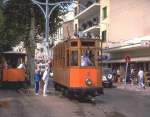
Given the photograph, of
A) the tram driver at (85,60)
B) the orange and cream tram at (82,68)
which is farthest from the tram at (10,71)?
the tram driver at (85,60)

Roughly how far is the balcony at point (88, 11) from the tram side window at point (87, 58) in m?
41.3

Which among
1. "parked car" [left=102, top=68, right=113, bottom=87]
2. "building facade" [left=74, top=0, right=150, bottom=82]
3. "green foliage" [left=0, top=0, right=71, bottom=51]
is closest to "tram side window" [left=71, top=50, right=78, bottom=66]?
"green foliage" [left=0, top=0, right=71, bottom=51]

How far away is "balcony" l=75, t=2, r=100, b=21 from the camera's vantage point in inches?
2660

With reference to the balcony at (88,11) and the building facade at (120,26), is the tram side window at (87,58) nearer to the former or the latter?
the building facade at (120,26)

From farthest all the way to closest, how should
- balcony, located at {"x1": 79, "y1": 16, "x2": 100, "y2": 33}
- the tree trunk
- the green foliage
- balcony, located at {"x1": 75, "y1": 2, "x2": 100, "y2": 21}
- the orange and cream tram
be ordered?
balcony, located at {"x1": 79, "y1": 16, "x2": 100, "y2": 33} < balcony, located at {"x1": 75, "y1": 2, "x2": 100, "y2": 21} < the green foliage < the tree trunk < the orange and cream tram

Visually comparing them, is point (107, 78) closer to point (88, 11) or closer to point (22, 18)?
point (22, 18)

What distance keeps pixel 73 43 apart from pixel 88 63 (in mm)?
1171

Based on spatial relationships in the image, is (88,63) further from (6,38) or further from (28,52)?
(6,38)

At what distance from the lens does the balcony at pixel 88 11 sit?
67.6 meters

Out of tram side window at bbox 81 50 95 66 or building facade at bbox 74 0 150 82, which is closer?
tram side window at bbox 81 50 95 66

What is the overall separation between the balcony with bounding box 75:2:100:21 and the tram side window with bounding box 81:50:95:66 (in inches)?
1627

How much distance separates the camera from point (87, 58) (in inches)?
992

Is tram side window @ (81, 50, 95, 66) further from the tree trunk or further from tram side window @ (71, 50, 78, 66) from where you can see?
the tree trunk

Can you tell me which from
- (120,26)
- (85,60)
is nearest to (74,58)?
(85,60)
